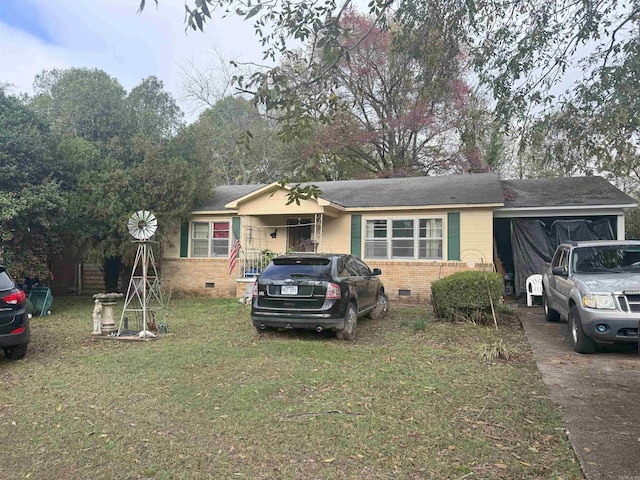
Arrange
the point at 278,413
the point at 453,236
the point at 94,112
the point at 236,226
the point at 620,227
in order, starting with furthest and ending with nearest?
the point at 236,226 < the point at 94,112 < the point at 453,236 < the point at 620,227 < the point at 278,413

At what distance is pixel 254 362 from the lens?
21.1 feet

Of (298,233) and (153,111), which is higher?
(153,111)

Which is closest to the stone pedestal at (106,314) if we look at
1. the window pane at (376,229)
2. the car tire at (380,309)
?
the car tire at (380,309)

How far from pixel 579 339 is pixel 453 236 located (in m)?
6.86

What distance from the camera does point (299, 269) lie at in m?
8.13

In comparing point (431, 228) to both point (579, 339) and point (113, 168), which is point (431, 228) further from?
point (113, 168)

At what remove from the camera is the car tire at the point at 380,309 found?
1059 cm

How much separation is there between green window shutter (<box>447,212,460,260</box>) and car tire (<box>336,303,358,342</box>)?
618 cm

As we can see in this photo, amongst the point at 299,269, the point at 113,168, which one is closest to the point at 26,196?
the point at 113,168

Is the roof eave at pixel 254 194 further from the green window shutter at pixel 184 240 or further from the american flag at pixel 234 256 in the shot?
the green window shutter at pixel 184 240

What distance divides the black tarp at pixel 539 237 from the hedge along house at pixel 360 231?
159 cm

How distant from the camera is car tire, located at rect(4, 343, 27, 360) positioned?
→ 676cm

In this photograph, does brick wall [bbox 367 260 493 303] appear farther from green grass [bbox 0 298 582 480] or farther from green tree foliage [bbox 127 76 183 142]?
green tree foliage [bbox 127 76 183 142]

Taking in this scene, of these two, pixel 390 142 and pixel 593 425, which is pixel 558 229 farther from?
pixel 390 142
